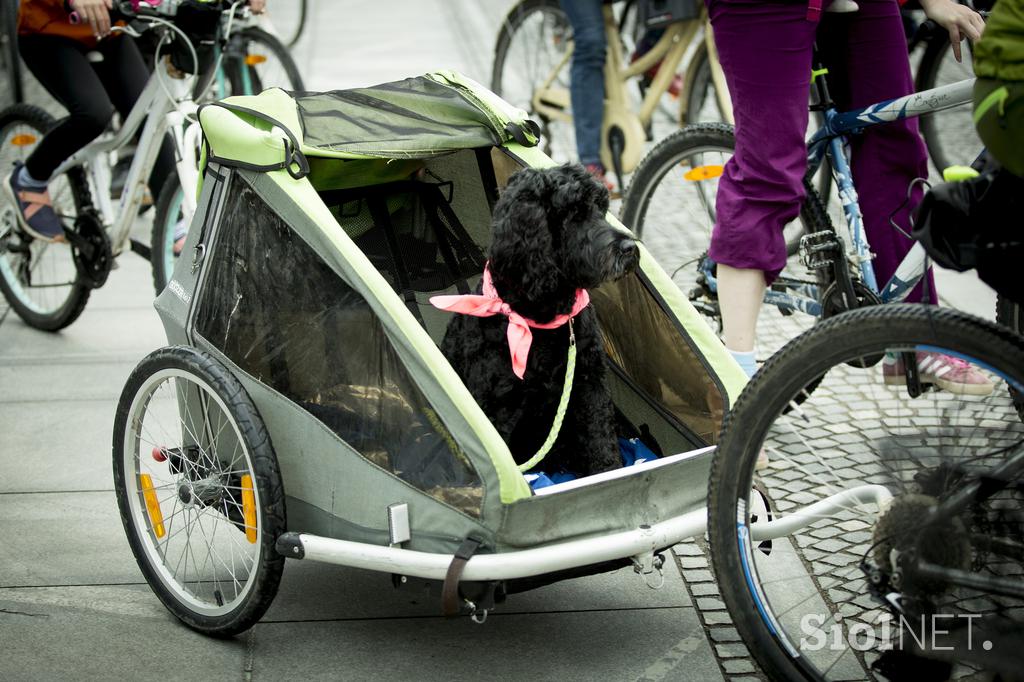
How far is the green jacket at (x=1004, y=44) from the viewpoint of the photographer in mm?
2090

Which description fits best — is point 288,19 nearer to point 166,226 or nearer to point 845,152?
point 166,226

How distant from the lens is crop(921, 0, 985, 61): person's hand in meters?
3.42

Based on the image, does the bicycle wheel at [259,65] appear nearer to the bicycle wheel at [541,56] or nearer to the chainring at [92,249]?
the bicycle wheel at [541,56]

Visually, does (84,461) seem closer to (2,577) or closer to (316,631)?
(2,577)

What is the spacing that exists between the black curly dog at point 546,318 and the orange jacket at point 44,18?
240cm

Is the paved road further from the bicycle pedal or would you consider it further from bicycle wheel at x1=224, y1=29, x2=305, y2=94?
bicycle wheel at x1=224, y1=29, x2=305, y2=94

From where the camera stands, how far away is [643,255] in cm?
301

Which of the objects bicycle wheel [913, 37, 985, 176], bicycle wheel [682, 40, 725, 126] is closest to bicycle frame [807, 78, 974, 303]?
Answer: bicycle wheel [913, 37, 985, 176]

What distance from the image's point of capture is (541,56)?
7266 mm

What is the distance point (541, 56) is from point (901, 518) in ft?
17.7

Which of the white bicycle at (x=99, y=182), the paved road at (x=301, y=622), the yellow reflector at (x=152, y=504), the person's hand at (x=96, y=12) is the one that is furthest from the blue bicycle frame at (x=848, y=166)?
the person's hand at (x=96, y=12)

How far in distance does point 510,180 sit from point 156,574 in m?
1.34

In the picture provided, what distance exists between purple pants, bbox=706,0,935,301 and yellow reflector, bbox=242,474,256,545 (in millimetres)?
1531

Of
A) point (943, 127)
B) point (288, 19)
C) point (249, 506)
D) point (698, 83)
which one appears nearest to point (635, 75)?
Result: point (698, 83)
